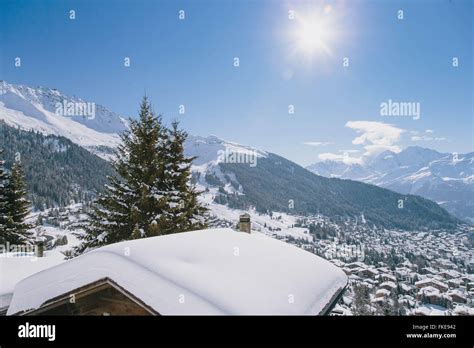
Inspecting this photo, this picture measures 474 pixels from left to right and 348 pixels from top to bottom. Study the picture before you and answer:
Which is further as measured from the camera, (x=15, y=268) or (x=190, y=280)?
(x=15, y=268)

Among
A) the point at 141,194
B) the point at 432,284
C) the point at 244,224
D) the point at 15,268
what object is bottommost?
the point at 432,284

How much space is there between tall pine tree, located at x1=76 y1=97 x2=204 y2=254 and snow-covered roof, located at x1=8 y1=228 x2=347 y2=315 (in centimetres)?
830

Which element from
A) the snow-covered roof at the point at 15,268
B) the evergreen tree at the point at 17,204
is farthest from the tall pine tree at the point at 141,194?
the evergreen tree at the point at 17,204

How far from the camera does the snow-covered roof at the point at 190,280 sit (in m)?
4.99

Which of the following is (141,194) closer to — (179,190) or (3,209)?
(179,190)

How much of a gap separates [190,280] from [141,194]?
37.8ft

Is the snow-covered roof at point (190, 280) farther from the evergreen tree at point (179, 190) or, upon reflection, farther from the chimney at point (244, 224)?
the evergreen tree at point (179, 190)

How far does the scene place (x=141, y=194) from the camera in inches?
642

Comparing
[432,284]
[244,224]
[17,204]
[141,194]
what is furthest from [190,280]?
[432,284]
